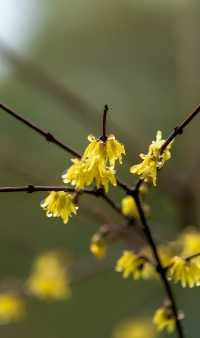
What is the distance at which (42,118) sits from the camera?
5812 mm

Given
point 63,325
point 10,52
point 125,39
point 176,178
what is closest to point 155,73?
point 125,39

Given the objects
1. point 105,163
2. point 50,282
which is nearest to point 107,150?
point 105,163

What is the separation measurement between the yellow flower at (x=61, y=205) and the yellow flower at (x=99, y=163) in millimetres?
67

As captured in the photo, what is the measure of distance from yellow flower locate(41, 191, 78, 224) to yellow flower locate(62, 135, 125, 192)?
0.07 meters

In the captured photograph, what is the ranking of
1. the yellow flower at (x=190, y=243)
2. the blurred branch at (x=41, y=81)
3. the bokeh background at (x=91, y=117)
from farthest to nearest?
the bokeh background at (x=91, y=117), the blurred branch at (x=41, y=81), the yellow flower at (x=190, y=243)

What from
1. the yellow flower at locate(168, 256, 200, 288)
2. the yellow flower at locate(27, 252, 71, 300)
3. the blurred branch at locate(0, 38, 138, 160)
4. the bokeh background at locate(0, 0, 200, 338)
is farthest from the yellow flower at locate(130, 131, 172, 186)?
the blurred branch at locate(0, 38, 138, 160)

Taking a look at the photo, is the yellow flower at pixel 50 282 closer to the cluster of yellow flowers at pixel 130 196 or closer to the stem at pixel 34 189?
the cluster of yellow flowers at pixel 130 196

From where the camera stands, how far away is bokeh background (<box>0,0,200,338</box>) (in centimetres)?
289

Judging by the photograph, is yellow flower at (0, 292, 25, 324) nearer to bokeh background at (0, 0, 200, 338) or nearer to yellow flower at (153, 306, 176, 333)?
bokeh background at (0, 0, 200, 338)

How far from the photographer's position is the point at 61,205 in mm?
1258

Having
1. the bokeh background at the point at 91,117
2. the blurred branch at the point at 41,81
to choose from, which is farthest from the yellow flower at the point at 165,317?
the blurred branch at the point at 41,81

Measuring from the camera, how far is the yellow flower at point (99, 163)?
118cm

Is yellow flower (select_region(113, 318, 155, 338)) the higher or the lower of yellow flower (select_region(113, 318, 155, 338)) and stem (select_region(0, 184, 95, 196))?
the higher

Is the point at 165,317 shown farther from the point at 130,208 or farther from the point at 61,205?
the point at 61,205
